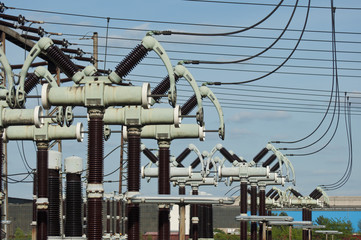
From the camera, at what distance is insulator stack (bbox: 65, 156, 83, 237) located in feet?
144

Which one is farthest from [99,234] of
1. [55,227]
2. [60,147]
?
[60,147]

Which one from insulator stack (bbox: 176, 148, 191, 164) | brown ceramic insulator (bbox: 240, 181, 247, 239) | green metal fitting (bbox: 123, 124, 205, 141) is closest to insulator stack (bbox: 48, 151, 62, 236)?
green metal fitting (bbox: 123, 124, 205, 141)

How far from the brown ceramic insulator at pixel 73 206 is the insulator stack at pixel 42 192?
1182 millimetres

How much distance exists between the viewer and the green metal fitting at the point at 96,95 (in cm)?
3359

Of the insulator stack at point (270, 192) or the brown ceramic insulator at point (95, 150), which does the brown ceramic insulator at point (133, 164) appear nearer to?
the brown ceramic insulator at point (95, 150)

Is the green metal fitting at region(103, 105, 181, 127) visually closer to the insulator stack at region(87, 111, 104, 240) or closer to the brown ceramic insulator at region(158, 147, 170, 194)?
the brown ceramic insulator at region(158, 147, 170, 194)

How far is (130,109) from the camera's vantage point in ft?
142

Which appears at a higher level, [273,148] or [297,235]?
[273,148]

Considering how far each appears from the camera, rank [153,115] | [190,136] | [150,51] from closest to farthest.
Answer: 1. [150,51]
2. [153,115]
3. [190,136]

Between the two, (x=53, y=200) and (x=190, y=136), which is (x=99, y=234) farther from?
(x=190, y=136)

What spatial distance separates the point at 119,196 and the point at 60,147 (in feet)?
41.1

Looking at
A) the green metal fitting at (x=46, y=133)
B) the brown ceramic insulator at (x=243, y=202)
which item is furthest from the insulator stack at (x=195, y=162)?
the green metal fitting at (x=46, y=133)

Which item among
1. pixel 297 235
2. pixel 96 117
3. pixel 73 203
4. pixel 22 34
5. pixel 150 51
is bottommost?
pixel 297 235

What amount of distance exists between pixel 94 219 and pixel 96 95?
201 inches
